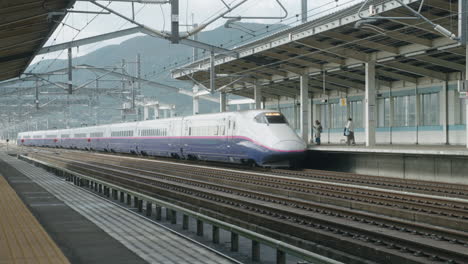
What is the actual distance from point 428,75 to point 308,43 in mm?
6402

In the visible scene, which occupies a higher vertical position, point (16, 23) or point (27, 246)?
point (16, 23)

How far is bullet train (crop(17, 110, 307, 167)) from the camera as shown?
1179 inches

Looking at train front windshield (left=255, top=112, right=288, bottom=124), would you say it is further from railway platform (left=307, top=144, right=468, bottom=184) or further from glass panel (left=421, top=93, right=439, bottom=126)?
glass panel (left=421, top=93, right=439, bottom=126)

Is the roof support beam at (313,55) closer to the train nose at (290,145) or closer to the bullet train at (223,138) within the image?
the bullet train at (223,138)

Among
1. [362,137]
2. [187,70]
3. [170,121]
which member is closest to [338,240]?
[362,137]

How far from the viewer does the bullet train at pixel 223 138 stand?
30.0m

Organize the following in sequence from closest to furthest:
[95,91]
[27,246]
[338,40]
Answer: [27,246] → [338,40] → [95,91]

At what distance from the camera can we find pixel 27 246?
1001 cm

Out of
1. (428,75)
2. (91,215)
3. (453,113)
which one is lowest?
(91,215)

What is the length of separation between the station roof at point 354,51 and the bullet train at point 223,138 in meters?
3.96

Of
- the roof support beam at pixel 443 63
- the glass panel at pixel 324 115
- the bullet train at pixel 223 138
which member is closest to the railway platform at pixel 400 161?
the bullet train at pixel 223 138

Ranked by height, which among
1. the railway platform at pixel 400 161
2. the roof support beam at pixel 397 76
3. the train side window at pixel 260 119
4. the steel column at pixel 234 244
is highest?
the roof support beam at pixel 397 76

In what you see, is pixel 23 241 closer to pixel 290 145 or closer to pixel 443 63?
pixel 290 145

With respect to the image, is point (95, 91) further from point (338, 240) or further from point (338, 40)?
point (338, 240)
